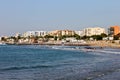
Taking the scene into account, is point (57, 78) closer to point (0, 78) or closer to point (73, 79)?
point (73, 79)

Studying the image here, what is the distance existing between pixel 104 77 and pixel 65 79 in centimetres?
302

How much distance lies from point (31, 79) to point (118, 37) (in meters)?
167

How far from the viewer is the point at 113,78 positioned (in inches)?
1022

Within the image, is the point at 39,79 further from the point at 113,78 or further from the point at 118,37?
the point at 118,37

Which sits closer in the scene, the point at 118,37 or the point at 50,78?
the point at 50,78

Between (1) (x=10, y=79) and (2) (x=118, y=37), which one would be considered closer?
(1) (x=10, y=79)

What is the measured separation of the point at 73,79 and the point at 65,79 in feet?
1.79

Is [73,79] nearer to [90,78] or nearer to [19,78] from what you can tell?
[90,78]

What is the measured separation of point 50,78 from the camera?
Answer: 26.2 metres

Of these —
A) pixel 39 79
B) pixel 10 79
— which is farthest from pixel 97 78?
pixel 10 79

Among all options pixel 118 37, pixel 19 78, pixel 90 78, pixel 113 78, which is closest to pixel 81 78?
pixel 90 78

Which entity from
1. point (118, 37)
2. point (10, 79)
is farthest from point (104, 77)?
point (118, 37)

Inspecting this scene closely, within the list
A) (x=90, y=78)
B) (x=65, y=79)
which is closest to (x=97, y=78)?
(x=90, y=78)

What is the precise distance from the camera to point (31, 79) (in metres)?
25.8
